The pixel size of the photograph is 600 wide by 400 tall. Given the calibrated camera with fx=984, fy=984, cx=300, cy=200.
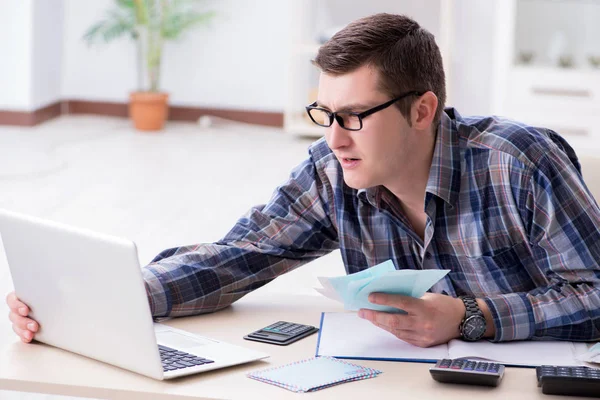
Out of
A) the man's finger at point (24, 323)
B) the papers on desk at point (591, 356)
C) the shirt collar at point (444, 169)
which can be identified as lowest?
the papers on desk at point (591, 356)

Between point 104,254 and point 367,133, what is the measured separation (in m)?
0.47

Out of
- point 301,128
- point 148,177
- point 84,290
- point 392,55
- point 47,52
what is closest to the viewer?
point 84,290

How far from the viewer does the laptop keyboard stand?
4.21 feet

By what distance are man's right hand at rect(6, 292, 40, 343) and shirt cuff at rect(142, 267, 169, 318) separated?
0.20 metres

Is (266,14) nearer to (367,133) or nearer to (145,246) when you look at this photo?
(145,246)

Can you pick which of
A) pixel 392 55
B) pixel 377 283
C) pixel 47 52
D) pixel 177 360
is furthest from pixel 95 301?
pixel 47 52

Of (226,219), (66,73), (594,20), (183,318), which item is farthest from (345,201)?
(66,73)

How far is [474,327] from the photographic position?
144cm

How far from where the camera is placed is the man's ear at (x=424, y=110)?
1.57m

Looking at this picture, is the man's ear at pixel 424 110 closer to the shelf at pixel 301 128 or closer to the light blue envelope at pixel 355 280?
the light blue envelope at pixel 355 280

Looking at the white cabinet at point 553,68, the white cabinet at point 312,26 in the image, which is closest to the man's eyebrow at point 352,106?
the white cabinet at point 553,68

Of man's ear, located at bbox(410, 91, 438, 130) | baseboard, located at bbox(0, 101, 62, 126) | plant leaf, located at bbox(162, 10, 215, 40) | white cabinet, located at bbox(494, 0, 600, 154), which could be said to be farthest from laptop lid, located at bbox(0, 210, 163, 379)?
baseboard, located at bbox(0, 101, 62, 126)

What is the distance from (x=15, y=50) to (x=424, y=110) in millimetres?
5006

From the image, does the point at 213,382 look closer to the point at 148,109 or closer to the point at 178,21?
the point at 178,21
